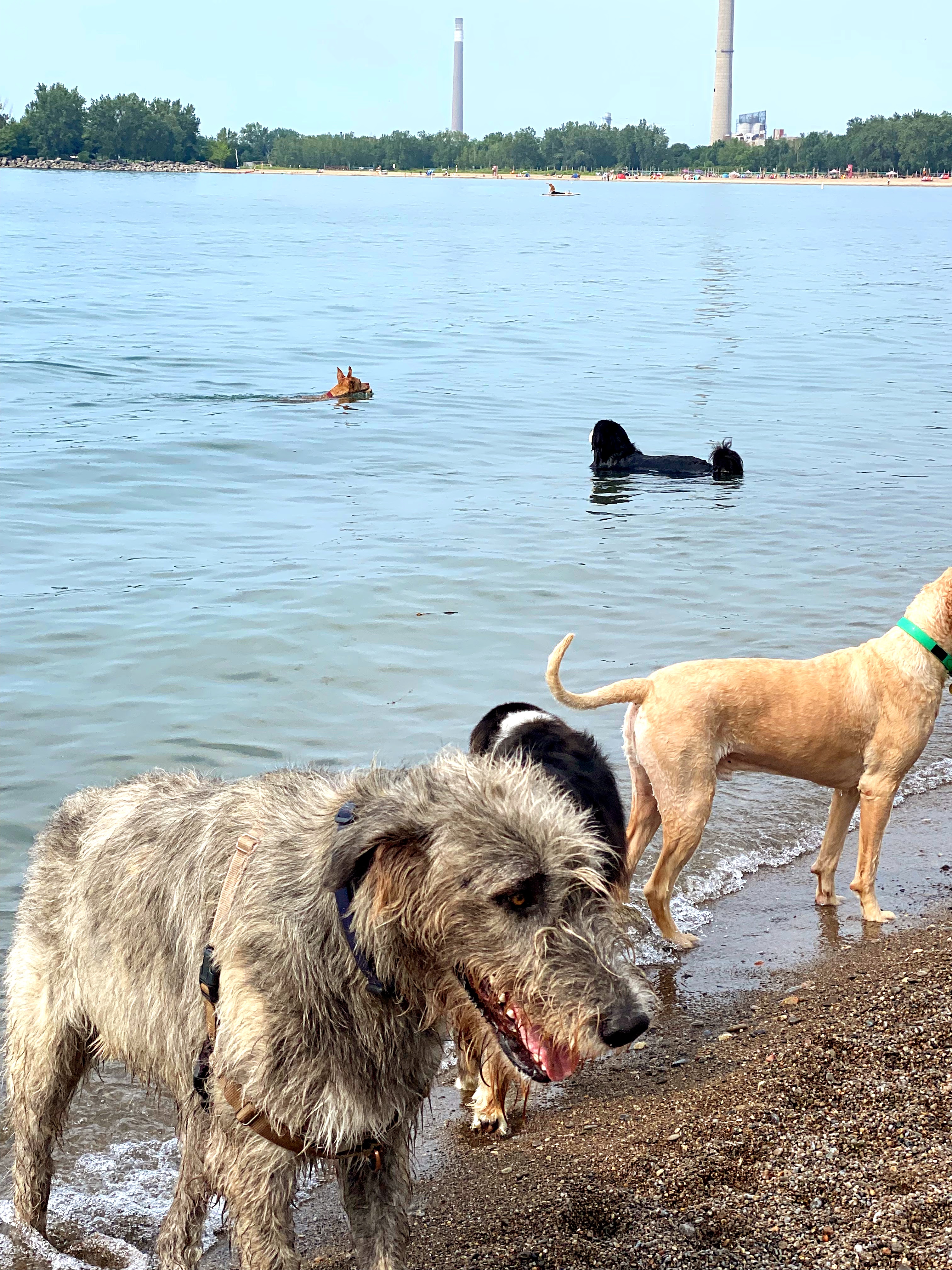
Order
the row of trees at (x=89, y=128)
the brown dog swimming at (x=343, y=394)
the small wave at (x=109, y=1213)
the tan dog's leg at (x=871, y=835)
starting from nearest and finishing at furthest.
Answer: the small wave at (x=109, y=1213)
the tan dog's leg at (x=871, y=835)
the brown dog swimming at (x=343, y=394)
the row of trees at (x=89, y=128)

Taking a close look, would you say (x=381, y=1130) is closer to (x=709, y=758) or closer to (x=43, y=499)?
(x=709, y=758)

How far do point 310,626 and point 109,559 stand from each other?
8.62 ft

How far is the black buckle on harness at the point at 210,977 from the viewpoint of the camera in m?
2.93

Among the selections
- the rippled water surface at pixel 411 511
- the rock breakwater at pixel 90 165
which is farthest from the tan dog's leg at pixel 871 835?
the rock breakwater at pixel 90 165

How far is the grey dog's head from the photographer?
247 cm

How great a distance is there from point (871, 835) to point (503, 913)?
4.26 m

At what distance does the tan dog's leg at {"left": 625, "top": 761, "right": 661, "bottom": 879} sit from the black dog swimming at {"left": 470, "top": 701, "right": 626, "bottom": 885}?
0.83 meters

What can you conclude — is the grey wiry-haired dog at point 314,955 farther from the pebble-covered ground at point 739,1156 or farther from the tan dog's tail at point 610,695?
the tan dog's tail at point 610,695

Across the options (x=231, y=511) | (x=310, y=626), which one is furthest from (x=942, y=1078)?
(x=231, y=511)

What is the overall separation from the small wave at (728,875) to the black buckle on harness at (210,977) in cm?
312

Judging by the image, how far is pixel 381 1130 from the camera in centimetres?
292

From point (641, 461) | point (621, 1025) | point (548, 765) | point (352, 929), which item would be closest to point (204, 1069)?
point (352, 929)

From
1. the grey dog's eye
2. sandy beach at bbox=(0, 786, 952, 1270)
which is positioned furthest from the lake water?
the grey dog's eye

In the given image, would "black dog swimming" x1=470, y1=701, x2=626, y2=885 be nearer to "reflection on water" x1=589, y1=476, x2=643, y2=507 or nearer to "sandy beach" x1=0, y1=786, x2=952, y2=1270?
"sandy beach" x1=0, y1=786, x2=952, y2=1270
